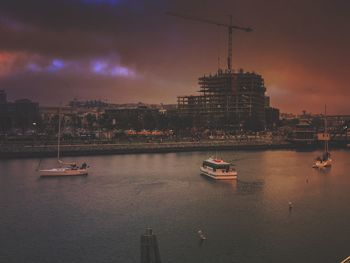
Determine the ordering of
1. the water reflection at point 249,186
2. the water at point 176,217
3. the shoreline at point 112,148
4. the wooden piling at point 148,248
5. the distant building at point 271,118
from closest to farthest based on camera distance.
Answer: the wooden piling at point 148,248 < the water at point 176,217 < the water reflection at point 249,186 < the shoreline at point 112,148 < the distant building at point 271,118

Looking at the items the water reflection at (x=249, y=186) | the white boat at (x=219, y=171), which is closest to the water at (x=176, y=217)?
the water reflection at (x=249, y=186)

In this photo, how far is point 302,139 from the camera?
319 feet

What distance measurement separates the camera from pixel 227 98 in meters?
147

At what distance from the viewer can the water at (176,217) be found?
20.1m

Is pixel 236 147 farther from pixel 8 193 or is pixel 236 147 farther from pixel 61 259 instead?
pixel 61 259

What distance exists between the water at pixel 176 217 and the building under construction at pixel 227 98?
9720 centimetres

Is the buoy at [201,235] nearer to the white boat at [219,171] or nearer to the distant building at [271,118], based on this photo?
the white boat at [219,171]

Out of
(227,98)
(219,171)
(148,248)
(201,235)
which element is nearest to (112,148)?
(219,171)

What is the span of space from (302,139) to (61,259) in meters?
84.6

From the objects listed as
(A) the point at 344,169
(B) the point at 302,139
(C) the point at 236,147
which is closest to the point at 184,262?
(A) the point at 344,169

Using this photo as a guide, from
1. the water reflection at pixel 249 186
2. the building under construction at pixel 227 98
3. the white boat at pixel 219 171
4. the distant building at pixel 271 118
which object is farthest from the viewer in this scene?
the distant building at pixel 271 118

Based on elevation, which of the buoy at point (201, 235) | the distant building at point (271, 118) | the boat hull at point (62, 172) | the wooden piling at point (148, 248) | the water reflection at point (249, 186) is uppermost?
the distant building at point (271, 118)

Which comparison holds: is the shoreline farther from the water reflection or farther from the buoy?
the buoy

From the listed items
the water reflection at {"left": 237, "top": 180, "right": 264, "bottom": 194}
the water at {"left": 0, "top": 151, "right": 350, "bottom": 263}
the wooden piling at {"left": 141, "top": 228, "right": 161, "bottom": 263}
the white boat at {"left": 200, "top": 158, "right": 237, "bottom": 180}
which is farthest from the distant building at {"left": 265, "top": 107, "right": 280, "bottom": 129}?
the wooden piling at {"left": 141, "top": 228, "right": 161, "bottom": 263}
